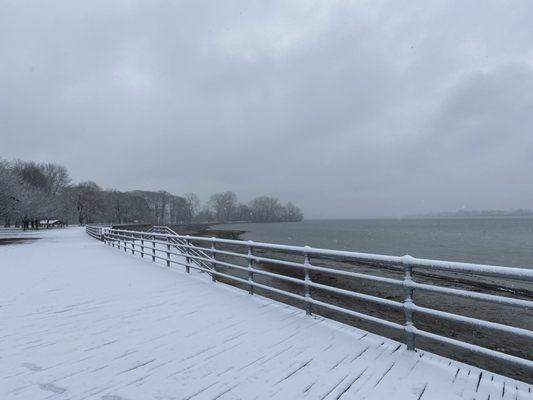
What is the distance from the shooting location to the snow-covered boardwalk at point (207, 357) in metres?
3.34

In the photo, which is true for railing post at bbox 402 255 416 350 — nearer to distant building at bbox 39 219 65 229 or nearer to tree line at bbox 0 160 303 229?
tree line at bbox 0 160 303 229

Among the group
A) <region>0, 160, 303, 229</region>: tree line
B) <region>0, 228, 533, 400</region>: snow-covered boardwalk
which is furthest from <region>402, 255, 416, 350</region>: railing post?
<region>0, 160, 303, 229</region>: tree line

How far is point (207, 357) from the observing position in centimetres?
408

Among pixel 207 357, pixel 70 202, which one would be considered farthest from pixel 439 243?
pixel 70 202

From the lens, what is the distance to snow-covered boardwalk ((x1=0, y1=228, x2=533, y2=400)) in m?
3.34

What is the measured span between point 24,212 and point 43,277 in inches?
1933

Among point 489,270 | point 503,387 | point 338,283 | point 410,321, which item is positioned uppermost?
point 489,270

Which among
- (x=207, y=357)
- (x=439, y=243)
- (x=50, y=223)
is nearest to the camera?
(x=207, y=357)

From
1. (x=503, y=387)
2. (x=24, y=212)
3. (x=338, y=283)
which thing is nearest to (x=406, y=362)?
(x=503, y=387)

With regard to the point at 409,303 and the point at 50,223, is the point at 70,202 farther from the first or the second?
the point at 409,303

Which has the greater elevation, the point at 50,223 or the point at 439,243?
the point at 50,223

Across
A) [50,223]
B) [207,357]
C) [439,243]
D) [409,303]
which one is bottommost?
[439,243]

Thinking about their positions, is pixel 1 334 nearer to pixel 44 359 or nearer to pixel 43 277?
pixel 44 359

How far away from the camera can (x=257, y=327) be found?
201 inches
